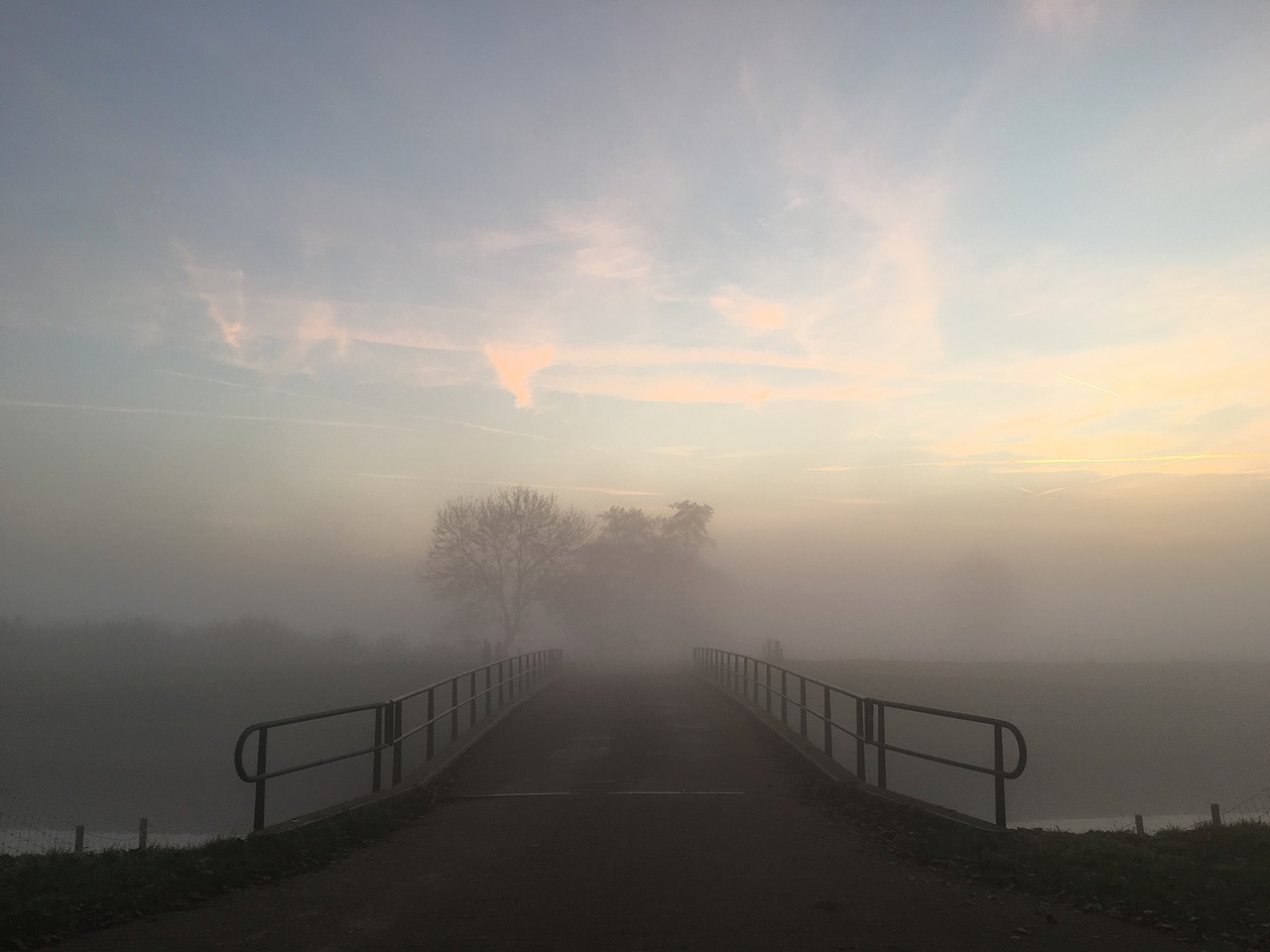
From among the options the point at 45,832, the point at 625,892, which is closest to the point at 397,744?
the point at 625,892

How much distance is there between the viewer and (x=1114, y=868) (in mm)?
7660

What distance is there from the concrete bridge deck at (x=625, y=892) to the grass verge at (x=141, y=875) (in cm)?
24

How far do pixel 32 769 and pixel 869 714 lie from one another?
1010 inches

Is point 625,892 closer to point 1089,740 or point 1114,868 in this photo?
point 1114,868

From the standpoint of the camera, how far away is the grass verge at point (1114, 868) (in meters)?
6.52

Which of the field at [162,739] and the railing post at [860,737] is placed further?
the field at [162,739]

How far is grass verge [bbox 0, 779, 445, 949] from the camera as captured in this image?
620 cm

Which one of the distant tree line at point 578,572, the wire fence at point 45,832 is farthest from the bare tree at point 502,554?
the wire fence at point 45,832

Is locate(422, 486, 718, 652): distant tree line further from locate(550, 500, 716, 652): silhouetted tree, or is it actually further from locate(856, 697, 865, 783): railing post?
locate(856, 697, 865, 783): railing post

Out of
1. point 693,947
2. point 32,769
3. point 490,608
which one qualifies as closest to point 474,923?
point 693,947

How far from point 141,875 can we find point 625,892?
12.5ft

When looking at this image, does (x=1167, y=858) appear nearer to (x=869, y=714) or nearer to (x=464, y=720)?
(x=869, y=714)

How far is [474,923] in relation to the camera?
20.4ft

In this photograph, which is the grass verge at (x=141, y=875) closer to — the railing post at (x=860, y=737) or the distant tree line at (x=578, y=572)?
the railing post at (x=860, y=737)
